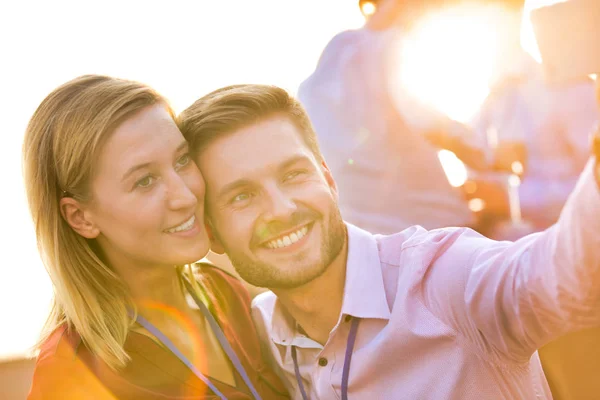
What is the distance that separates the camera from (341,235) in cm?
A: 198

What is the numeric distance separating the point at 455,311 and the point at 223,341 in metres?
0.89

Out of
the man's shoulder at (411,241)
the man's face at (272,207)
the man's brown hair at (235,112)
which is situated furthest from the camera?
the man's brown hair at (235,112)

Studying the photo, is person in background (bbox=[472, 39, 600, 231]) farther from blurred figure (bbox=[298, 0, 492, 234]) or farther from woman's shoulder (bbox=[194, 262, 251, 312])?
woman's shoulder (bbox=[194, 262, 251, 312])

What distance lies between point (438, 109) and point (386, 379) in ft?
4.37

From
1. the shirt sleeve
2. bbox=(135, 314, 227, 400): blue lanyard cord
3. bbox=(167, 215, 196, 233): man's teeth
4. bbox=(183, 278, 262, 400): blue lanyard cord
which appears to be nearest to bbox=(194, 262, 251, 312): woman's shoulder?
bbox=(183, 278, 262, 400): blue lanyard cord

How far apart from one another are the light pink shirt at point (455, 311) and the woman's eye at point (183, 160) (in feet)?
2.01

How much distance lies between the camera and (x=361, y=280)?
185 cm

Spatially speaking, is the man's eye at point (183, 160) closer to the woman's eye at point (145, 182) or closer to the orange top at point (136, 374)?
the woman's eye at point (145, 182)

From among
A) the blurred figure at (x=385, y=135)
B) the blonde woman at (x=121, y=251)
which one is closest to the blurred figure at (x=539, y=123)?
the blurred figure at (x=385, y=135)

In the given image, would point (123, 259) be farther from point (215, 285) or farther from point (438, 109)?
point (438, 109)

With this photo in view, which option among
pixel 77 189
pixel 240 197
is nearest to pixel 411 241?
pixel 240 197

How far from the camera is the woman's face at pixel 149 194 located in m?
1.93

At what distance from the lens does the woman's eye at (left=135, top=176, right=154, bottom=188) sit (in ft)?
6.43

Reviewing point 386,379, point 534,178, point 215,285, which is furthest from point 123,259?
point 534,178
